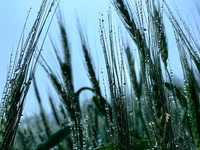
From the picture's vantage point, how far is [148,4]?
3.59 ft

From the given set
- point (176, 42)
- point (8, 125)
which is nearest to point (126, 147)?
point (8, 125)

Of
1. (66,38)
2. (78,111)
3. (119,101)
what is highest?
(66,38)

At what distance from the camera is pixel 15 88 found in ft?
2.78

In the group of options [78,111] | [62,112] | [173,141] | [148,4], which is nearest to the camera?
[173,141]

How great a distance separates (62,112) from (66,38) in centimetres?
34

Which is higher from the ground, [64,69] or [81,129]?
[64,69]

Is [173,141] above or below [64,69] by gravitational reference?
below

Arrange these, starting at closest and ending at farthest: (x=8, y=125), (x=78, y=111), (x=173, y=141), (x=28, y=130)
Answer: (x=8, y=125), (x=173, y=141), (x=78, y=111), (x=28, y=130)

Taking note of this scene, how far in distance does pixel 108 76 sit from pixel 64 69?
64 centimetres

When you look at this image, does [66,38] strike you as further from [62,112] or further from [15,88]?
[15,88]

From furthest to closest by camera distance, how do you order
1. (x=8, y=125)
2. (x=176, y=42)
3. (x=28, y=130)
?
(x=28, y=130) < (x=176, y=42) < (x=8, y=125)

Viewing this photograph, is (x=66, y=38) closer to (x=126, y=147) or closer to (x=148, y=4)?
(x=148, y=4)

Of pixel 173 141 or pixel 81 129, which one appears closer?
pixel 173 141

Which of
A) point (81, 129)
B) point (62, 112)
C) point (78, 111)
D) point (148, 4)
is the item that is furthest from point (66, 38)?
point (148, 4)
